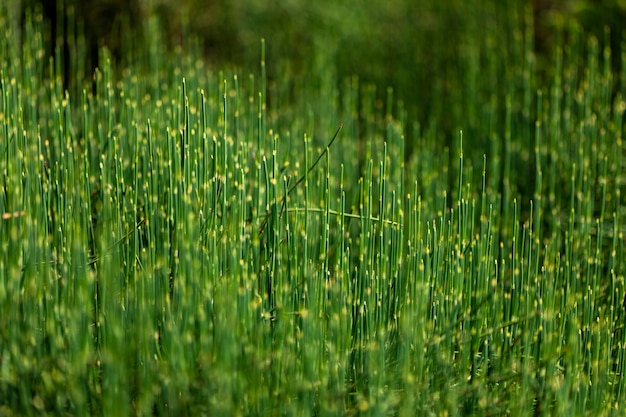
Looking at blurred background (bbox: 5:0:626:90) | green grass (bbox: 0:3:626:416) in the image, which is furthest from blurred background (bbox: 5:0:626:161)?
green grass (bbox: 0:3:626:416)

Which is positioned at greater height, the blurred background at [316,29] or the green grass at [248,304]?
the blurred background at [316,29]

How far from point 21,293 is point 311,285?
56cm

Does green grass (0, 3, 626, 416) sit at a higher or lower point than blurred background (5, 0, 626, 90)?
lower

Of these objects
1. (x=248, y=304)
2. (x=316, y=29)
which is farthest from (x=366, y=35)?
(x=248, y=304)

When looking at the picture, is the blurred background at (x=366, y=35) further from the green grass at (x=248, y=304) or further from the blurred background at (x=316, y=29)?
the green grass at (x=248, y=304)

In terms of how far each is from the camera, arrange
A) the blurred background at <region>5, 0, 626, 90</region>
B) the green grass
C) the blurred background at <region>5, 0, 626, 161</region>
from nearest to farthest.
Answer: the green grass → the blurred background at <region>5, 0, 626, 161</region> → the blurred background at <region>5, 0, 626, 90</region>

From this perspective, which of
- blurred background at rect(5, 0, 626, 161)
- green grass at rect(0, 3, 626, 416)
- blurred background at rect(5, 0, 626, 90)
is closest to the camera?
green grass at rect(0, 3, 626, 416)

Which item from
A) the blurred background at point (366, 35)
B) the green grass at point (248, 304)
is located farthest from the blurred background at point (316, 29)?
the green grass at point (248, 304)

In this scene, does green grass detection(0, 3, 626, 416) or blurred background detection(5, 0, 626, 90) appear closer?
green grass detection(0, 3, 626, 416)

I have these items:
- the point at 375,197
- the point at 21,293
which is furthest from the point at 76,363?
the point at 375,197

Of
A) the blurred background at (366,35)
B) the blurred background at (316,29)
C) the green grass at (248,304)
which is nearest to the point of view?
the green grass at (248,304)

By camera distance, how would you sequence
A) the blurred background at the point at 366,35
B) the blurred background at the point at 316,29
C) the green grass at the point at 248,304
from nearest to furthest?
the green grass at the point at 248,304, the blurred background at the point at 366,35, the blurred background at the point at 316,29

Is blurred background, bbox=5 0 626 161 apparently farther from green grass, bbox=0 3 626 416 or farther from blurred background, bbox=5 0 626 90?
green grass, bbox=0 3 626 416

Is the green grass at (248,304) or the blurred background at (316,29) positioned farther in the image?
the blurred background at (316,29)
